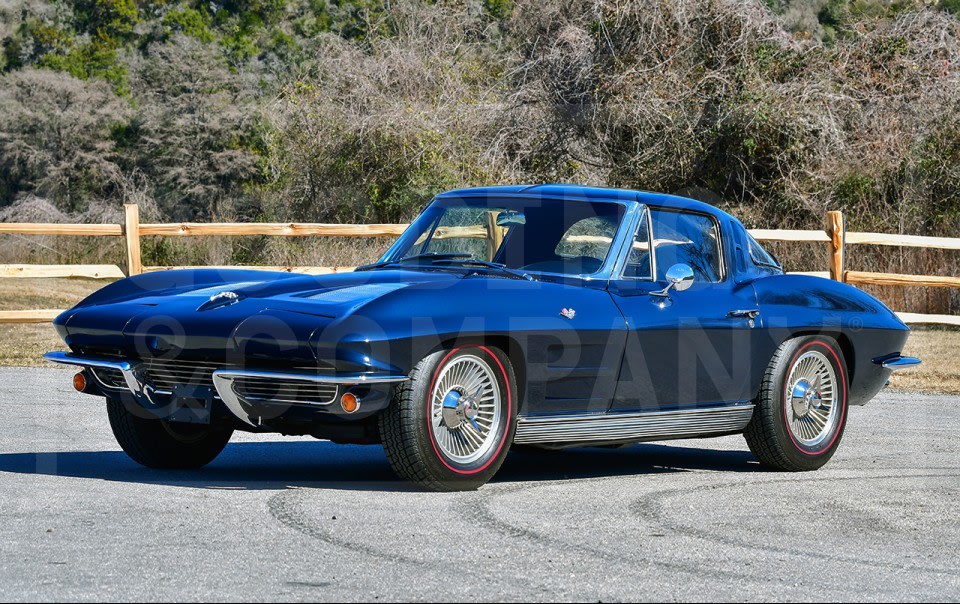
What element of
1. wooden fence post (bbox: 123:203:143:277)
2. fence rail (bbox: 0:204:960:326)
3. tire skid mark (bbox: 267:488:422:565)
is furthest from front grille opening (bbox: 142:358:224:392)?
wooden fence post (bbox: 123:203:143:277)

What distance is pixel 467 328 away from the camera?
619 cm

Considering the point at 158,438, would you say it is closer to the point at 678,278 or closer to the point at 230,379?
the point at 230,379

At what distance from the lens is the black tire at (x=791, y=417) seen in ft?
25.3

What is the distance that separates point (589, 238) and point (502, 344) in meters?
1.13

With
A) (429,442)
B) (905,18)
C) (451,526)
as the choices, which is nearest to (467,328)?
(429,442)

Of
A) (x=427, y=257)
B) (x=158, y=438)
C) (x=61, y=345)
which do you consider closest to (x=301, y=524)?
(x=158, y=438)

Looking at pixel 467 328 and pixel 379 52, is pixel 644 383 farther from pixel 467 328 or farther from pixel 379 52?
pixel 379 52

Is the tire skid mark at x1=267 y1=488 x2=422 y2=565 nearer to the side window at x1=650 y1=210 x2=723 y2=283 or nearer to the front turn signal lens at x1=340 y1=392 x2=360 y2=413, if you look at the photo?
the front turn signal lens at x1=340 y1=392 x2=360 y2=413

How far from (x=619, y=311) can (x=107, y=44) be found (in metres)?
38.8

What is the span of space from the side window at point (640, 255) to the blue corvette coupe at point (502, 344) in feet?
0.06

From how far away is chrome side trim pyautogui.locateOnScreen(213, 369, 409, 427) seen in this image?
5.87 m

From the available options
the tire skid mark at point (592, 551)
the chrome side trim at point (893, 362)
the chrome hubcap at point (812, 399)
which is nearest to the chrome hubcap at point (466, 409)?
the tire skid mark at point (592, 551)

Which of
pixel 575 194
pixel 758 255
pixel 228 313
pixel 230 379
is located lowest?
pixel 230 379

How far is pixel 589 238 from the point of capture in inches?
289
